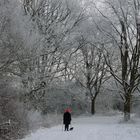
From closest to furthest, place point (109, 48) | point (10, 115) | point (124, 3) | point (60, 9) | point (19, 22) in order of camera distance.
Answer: point (10, 115)
point (19, 22)
point (124, 3)
point (60, 9)
point (109, 48)

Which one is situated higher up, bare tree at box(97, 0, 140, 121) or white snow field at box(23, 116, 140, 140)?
bare tree at box(97, 0, 140, 121)

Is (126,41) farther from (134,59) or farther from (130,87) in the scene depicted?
(130,87)

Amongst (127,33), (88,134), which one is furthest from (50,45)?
(88,134)

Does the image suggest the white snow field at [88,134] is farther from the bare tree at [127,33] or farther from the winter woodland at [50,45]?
the bare tree at [127,33]

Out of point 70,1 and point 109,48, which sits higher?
point 70,1

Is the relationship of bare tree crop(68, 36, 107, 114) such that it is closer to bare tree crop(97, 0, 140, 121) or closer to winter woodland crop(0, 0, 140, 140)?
winter woodland crop(0, 0, 140, 140)

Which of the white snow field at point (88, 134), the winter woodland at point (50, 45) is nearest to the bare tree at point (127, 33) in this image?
the winter woodland at point (50, 45)

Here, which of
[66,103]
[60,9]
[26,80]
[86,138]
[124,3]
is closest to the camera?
[86,138]

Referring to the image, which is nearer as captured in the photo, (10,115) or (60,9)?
(10,115)

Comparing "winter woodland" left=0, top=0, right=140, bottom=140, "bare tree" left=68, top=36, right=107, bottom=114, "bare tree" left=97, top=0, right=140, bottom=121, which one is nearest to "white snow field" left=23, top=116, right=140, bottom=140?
"winter woodland" left=0, top=0, right=140, bottom=140

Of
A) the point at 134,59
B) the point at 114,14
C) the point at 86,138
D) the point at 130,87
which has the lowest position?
the point at 86,138

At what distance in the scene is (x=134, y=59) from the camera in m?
33.0

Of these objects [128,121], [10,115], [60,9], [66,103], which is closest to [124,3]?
[60,9]

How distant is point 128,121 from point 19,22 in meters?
13.8
